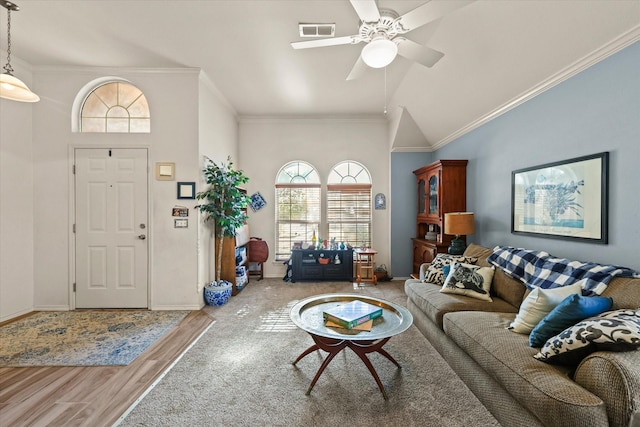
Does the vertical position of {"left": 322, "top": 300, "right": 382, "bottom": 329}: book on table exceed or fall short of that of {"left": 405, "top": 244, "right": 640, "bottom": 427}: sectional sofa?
it exceeds it

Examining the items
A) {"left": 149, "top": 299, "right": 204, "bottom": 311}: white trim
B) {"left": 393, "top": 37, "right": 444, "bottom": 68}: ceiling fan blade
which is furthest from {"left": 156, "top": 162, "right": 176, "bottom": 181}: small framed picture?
{"left": 393, "top": 37, "right": 444, "bottom": 68}: ceiling fan blade

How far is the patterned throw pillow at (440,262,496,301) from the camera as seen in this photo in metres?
2.61

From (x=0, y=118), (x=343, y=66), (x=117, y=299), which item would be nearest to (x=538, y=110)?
(x=343, y=66)

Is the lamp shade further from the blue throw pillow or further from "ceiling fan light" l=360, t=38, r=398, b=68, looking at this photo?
"ceiling fan light" l=360, t=38, r=398, b=68

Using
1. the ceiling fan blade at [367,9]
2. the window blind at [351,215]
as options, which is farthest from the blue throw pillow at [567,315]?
the window blind at [351,215]

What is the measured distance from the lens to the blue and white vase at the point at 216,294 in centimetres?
363

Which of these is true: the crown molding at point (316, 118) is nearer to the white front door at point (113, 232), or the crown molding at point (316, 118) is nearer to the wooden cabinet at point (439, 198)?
the wooden cabinet at point (439, 198)

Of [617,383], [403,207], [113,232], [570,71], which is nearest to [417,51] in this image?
[570,71]

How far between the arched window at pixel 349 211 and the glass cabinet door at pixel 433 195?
121 cm

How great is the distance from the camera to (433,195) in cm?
432

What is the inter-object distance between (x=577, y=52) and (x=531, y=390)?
2.53m

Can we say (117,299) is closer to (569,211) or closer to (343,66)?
(343,66)

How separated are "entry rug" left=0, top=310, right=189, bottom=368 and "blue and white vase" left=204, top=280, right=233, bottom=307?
37cm

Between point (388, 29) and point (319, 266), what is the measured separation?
3747mm
